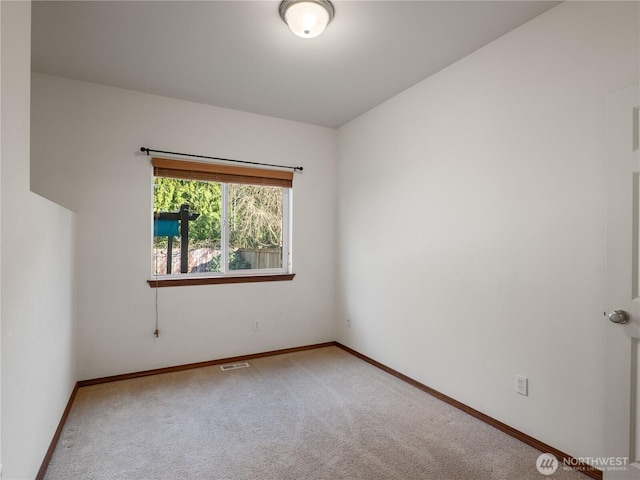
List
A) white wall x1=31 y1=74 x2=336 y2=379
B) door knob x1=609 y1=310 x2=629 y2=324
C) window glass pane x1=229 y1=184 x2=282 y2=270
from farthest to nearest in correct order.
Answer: window glass pane x1=229 y1=184 x2=282 y2=270, white wall x1=31 y1=74 x2=336 y2=379, door knob x1=609 y1=310 x2=629 y2=324

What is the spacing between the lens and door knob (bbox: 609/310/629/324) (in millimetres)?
1719

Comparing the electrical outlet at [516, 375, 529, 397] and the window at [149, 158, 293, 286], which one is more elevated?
the window at [149, 158, 293, 286]

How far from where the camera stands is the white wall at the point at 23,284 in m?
1.36

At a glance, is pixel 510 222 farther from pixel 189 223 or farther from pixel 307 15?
pixel 189 223

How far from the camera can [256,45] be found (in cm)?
250

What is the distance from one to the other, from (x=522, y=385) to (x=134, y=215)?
3.38m

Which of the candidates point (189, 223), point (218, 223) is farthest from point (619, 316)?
point (189, 223)

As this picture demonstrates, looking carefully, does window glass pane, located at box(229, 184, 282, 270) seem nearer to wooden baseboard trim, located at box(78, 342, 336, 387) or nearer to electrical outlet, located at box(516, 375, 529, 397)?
wooden baseboard trim, located at box(78, 342, 336, 387)

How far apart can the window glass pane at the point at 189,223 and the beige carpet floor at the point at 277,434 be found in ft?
3.61

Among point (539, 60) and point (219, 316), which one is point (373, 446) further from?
point (539, 60)

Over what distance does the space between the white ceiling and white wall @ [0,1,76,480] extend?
0.74 metres

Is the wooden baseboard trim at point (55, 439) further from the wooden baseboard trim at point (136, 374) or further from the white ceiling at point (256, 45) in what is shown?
the white ceiling at point (256, 45)

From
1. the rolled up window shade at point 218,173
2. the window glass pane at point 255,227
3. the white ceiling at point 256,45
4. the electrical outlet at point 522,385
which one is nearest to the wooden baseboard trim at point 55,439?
the window glass pane at point 255,227

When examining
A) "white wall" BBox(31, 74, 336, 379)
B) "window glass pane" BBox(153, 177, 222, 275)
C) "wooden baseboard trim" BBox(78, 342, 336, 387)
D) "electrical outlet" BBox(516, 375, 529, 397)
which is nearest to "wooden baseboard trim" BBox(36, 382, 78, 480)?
"wooden baseboard trim" BBox(78, 342, 336, 387)
